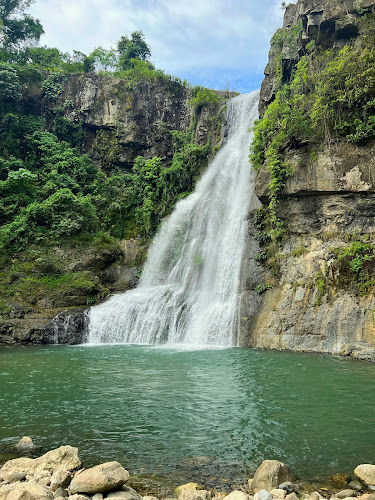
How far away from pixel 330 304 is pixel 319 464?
10.6 metres

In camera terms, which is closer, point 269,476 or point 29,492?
point 29,492

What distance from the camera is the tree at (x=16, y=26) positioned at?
114ft

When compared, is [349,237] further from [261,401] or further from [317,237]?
[261,401]

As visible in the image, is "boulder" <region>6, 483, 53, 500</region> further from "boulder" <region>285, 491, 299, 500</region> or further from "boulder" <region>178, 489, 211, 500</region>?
"boulder" <region>285, 491, 299, 500</region>

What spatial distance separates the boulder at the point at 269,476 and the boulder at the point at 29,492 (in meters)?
2.37

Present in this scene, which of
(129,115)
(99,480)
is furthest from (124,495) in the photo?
(129,115)

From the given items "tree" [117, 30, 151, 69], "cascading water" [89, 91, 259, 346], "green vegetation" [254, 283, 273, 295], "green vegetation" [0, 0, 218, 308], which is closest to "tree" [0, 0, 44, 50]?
"green vegetation" [0, 0, 218, 308]

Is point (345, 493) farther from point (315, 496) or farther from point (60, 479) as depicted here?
point (60, 479)

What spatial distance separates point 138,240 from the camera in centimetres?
2725

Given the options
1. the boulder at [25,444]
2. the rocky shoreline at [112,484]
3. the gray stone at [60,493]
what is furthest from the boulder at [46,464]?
the boulder at [25,444]

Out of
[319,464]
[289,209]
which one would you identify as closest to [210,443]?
[319,464]

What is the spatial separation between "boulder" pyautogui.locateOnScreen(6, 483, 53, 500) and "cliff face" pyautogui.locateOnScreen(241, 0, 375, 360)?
1180 cm

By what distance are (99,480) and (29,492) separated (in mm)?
717

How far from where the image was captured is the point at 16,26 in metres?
34.9
